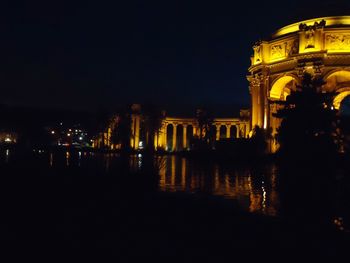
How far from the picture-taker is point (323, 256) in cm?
569

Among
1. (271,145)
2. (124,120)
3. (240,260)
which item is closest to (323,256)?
(240,260)

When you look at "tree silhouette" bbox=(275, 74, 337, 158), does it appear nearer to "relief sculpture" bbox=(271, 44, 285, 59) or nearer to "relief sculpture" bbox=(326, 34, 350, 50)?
"relief sculpture" bbox=(326, 34, 350, 50)

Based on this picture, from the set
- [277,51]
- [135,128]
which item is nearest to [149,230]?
[277,51]

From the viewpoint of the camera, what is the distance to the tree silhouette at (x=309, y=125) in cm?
1543

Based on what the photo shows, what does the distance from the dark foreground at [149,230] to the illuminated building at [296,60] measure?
27191 millimetres

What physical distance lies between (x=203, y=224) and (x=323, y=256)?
2487 mm

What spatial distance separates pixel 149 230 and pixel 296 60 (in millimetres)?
34761

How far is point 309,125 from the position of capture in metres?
16.7

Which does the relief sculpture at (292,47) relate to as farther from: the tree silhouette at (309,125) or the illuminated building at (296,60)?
the tree silhouette at (309,125)

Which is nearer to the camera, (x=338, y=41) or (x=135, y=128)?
(x=338, y=41)

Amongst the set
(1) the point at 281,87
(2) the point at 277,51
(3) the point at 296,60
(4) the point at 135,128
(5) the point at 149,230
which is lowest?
(5) the point at 149,230

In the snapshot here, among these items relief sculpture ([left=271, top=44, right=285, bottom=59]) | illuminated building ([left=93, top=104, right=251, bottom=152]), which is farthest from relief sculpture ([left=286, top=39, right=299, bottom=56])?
illuminated building ([left=93, top=104, right=251, bottom=152])

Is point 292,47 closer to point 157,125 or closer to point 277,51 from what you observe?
point 277,51

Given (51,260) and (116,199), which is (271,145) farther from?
(51,260)
